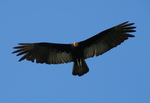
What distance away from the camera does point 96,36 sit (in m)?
12.1

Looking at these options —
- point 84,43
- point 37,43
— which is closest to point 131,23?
point 84,43

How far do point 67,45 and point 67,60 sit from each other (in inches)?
22.4

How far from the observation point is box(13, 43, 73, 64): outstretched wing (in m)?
11.9

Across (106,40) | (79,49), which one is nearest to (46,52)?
(79,49)

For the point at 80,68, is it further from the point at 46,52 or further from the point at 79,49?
the point at 46,52

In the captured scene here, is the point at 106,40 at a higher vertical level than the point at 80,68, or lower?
higher

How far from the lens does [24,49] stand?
1187 cm

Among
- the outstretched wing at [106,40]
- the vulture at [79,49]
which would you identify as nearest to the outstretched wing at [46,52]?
the vulture at [79,49]

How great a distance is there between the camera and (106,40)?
12.2 metres

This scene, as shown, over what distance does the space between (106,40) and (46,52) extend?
7.29 feet

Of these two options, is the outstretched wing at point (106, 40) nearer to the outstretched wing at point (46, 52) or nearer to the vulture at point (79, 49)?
the vulture at point (79, 49)

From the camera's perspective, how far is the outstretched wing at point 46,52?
468 inches

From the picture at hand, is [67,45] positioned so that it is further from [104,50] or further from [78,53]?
[104,50]

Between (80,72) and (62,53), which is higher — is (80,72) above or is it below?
below
